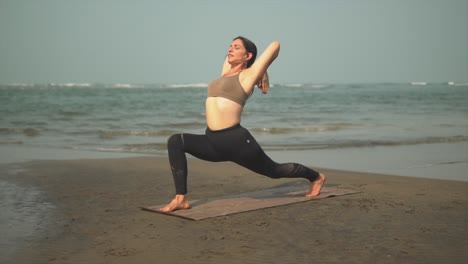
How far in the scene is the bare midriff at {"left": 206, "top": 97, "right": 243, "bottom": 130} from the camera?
571 centimetres

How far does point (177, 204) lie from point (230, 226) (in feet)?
2.52

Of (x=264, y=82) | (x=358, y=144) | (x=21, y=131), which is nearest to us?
(x=264, y=82)

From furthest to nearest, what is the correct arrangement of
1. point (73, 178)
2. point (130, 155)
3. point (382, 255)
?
1. point (130, 155)
2. point (73, 178)
3. point (382, 255)

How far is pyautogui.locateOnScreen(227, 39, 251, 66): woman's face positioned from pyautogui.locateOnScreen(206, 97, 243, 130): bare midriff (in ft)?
1.49

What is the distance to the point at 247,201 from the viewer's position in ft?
20.5

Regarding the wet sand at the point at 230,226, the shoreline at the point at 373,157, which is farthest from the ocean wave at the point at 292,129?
the wet sand at the point at 230,226

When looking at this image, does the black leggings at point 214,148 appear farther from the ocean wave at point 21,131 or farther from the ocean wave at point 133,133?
the ocean wave at point 21,131

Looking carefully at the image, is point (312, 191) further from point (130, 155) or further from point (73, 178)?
point (130, 155)

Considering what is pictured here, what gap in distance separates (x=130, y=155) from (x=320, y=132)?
804cm

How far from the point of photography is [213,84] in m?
5.85

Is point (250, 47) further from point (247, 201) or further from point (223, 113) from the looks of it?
point (247, 201)

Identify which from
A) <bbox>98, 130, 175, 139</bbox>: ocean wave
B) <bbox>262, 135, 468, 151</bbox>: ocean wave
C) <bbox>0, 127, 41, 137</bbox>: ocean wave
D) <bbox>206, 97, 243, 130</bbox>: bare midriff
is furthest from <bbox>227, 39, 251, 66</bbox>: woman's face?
<bbox>0, 127, 41, 137</bbox>: ocean wave

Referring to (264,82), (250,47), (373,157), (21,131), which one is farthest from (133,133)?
(264,82)

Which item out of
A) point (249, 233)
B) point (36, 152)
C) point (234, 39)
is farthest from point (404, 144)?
point (249, 233)
